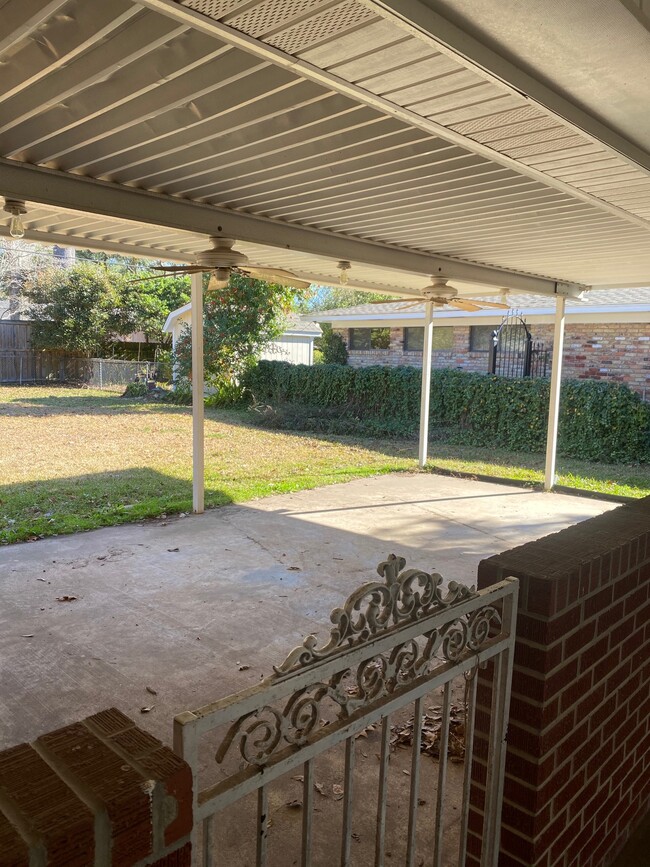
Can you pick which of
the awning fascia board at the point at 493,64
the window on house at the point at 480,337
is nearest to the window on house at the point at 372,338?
the window on house at the point at 480,337

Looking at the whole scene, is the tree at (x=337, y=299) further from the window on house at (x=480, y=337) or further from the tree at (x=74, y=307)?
the window on house at (x=480, y=337)

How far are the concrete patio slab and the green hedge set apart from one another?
391 centimetres

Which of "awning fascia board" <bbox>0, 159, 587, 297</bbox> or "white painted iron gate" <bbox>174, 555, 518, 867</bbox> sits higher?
"awning fascia board" <bbox>0, 159, 587, 297</bbox>

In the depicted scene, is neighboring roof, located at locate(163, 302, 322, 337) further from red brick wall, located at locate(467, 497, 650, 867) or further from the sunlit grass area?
red brick wall, located at locate(467, 497, 650, 867)

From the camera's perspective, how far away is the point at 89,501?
28.2ft

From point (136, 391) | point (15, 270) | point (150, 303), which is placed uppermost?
point (15, 270)

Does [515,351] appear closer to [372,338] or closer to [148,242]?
[372,338]

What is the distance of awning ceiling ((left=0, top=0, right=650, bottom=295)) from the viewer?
191cm

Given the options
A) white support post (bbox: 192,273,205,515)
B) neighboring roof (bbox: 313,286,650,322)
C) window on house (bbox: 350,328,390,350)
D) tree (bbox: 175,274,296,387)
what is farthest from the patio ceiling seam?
window on house (bbox: 350,328,390,350)

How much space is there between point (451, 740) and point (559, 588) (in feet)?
6.07

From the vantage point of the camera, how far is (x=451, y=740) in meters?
3.43

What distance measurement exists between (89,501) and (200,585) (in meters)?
3.64

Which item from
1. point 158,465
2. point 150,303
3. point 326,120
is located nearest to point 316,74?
point 326,120

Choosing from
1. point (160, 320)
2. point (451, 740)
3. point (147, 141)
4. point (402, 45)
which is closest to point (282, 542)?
point (451, 740)
